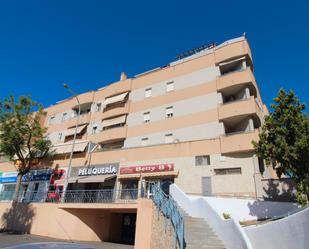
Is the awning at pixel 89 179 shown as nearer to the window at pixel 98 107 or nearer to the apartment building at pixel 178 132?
the apartment building at pixel 178 132

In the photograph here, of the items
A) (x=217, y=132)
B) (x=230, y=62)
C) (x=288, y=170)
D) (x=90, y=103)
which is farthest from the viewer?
(x=90, y=103)

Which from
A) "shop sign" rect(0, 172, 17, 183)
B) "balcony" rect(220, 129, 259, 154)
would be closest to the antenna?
"balcony" rect(220, 129, 259, 154)

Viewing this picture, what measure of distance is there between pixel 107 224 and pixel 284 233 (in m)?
14.7

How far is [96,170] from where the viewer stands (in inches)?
984

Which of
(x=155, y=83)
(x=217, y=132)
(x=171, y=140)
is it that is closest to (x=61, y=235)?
(x=171, y=140)

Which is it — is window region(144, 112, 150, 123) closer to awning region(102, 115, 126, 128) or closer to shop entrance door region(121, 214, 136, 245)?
awning region(102, 115, 126, 128)

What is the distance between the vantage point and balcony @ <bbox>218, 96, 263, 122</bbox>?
19562mm

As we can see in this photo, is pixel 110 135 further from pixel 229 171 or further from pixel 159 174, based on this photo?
pixel 229 171

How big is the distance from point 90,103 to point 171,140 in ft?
45.8

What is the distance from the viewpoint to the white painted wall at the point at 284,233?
7184mm

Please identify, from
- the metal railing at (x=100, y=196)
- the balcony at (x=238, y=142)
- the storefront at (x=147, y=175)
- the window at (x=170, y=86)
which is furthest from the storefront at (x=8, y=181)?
the balcony at (x=238, y=142)

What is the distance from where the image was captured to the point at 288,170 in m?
13.3

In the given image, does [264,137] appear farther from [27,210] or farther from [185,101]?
[27,210]

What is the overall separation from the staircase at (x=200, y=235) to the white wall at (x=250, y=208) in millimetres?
1857
